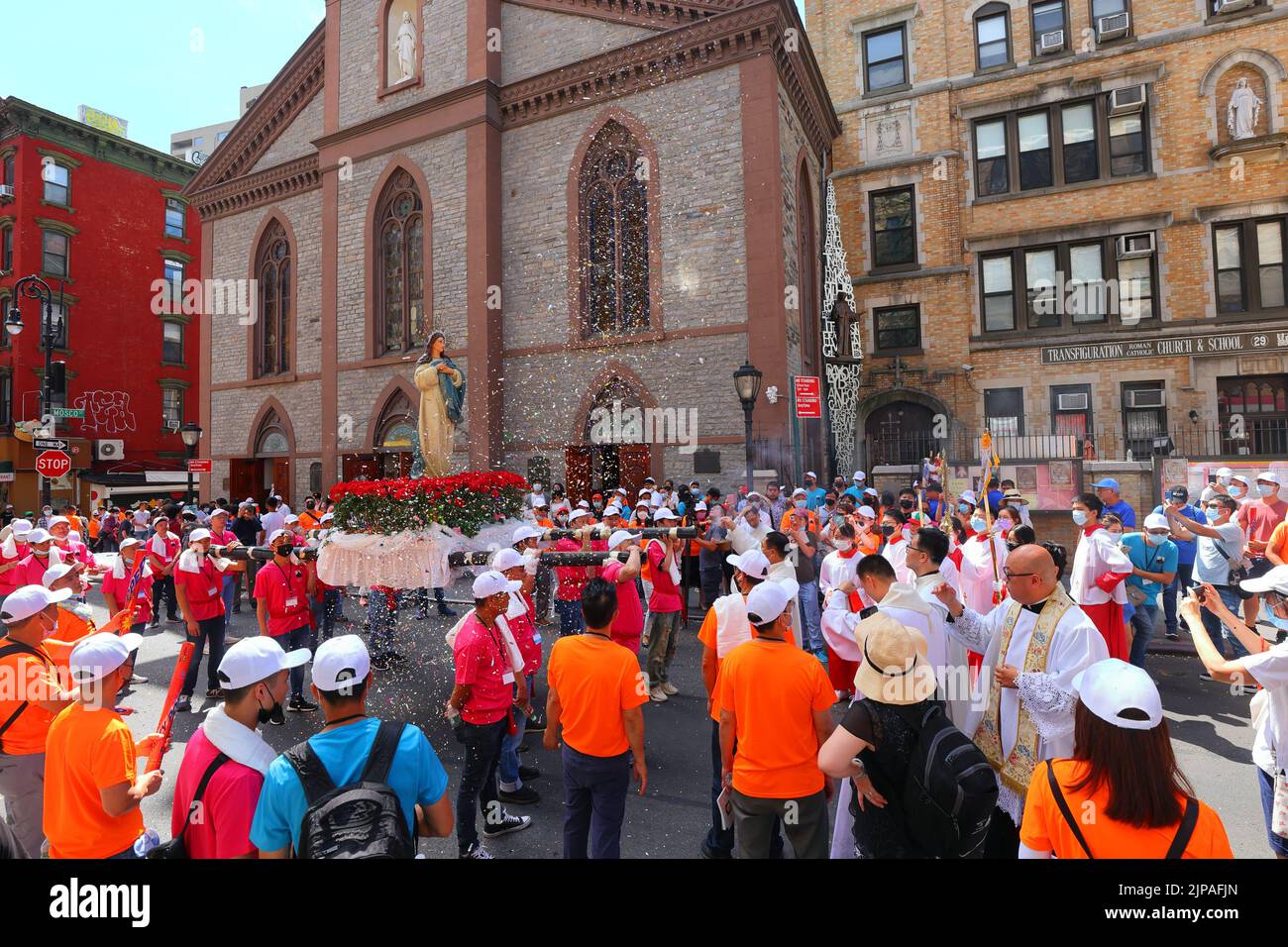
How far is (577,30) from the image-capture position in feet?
61.1

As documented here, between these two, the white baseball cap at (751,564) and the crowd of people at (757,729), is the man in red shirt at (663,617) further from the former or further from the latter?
the white baseball cap at (751,564)

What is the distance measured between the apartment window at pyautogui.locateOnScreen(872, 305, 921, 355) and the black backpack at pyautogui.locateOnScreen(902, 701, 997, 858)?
67.6 feet

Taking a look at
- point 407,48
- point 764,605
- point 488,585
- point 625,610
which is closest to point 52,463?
point 407,48

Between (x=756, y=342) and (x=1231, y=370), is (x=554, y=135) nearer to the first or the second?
(x=756, y=342)

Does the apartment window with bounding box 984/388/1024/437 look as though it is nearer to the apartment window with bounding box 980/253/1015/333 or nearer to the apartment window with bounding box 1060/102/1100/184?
the apartment window with bounding box 980/253/1015/333

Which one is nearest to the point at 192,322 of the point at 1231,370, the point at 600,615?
the point at 600,615

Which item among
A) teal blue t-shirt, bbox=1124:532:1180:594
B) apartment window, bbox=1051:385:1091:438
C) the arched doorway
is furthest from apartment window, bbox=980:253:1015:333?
teal blue t-shirt, bbox=1124:532:1180:594

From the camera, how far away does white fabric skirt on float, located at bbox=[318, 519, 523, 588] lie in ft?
23.5

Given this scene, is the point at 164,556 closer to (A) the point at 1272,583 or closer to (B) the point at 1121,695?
(B) the point at 1121,695

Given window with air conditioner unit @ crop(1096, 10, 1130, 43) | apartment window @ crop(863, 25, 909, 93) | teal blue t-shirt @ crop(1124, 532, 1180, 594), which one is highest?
apartment window @ crop(863, 25, 909, 93)

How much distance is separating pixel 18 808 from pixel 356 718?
2879 mm

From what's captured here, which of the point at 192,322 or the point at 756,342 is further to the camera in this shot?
the point at 192,322

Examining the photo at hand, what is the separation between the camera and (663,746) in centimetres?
615
